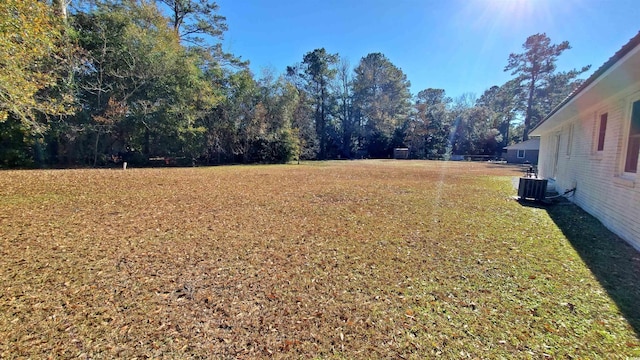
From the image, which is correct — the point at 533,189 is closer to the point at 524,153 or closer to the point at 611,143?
the point at 611,143

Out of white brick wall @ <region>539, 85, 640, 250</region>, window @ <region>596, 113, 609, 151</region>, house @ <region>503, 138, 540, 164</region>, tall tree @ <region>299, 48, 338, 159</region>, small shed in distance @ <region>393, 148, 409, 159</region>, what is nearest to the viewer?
white brick wall @ <region>539, 85, 640, 250</region>

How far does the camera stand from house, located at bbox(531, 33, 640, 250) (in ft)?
12.8

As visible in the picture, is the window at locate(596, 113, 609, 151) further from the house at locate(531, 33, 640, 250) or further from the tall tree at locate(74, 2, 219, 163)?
the tall tree at locate(74, 2, 219, 163)

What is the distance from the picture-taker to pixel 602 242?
4.24m

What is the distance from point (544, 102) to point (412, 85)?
58.2 feet

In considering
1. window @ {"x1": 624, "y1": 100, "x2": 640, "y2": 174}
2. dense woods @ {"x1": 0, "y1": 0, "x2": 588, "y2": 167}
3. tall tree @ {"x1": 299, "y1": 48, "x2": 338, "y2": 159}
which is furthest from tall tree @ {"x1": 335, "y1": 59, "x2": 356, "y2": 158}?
window @ {"x1": 624, "y1": 100, "x2": 640, "y2": 174}

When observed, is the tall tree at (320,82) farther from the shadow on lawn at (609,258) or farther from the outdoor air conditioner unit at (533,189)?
the shadow on lawn at (609,258)

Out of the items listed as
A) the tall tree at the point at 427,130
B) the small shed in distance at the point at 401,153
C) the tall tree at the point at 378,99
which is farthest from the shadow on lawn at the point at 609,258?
the tall tree at the point at 427,130

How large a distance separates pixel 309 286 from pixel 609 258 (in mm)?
4005

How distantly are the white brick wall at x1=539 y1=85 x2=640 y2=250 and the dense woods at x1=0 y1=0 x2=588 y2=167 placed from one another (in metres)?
12.4

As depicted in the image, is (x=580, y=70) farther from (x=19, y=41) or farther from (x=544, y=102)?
(x=19, y=41)

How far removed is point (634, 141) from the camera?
178 inches

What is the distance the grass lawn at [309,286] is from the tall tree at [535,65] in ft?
118

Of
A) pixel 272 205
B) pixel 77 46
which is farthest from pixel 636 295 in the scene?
pixel 77 46
